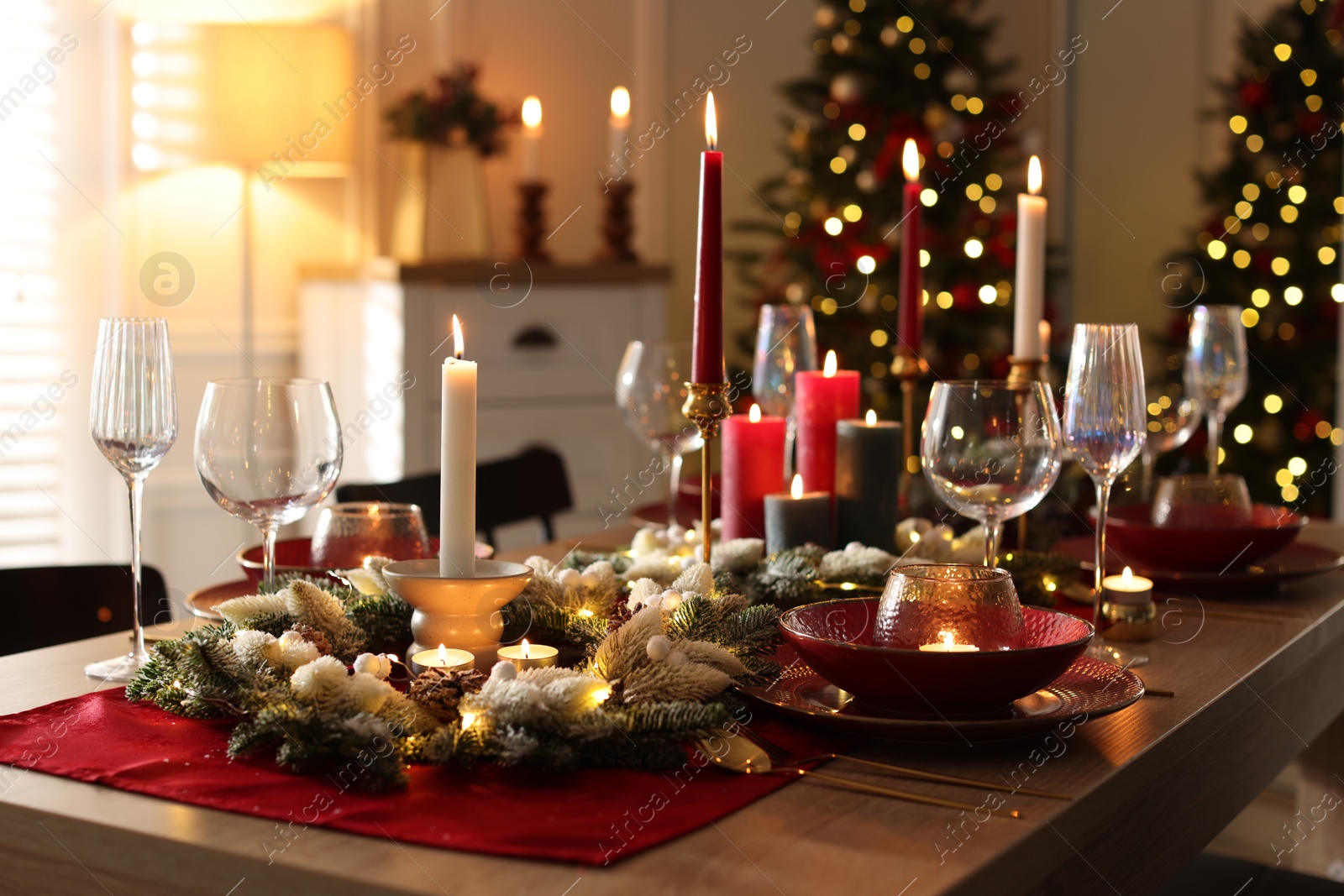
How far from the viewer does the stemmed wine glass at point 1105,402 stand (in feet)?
3.52

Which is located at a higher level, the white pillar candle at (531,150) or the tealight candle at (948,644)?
the white pillar candle at (531,150)

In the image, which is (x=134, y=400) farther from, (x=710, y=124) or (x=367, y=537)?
(x=710, y=124)

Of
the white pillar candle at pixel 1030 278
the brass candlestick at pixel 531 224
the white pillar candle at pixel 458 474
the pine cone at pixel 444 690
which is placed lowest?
the pine cone at pixel 444 690

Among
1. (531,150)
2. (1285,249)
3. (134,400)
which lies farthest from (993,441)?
(1285,249)

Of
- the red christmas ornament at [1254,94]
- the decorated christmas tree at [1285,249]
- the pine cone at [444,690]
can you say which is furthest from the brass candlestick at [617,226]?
the pine cone at [444,690]

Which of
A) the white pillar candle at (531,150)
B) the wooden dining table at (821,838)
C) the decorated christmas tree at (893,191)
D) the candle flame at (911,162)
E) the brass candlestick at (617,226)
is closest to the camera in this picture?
the wooden dining table at (821,838)

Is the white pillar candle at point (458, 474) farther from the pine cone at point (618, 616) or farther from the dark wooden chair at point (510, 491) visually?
the dark wooden chair at point (510, 491)

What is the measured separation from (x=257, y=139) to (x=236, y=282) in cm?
48

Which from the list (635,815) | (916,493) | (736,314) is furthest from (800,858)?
(736,314)

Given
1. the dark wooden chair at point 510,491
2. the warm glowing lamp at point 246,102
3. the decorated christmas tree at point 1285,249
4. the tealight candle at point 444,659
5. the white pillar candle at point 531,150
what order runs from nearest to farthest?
the tealight candle at point 444,659
the dark wooden chair at point 510,491
the warm glowing lamp at point 246,102
the white pillar candle at point 531,150
the decorated christmas tree at point 1285,249

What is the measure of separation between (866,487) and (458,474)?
51 cm

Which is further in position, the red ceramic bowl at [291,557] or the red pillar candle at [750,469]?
the red pillar candle at [750,469]

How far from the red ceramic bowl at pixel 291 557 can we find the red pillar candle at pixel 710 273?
242 mm

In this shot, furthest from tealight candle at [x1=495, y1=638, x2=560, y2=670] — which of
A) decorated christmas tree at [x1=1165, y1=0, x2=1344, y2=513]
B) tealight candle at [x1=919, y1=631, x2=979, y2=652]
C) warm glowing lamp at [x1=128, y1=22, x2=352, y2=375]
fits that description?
decorated christmas tree at [x1=1165, y1=0, x2=1344, y2=513]
